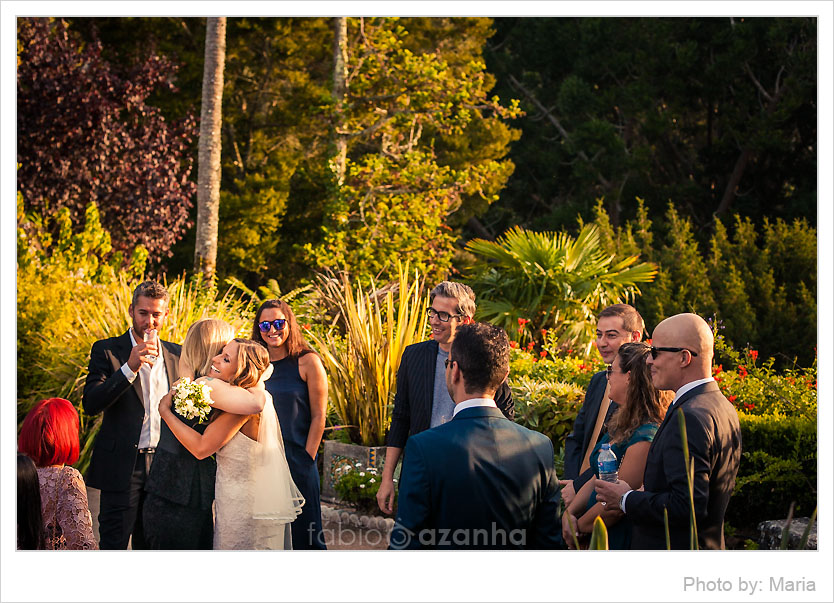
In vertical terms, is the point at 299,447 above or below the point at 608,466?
below

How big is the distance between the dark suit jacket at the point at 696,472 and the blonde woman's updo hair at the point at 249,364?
159 cm

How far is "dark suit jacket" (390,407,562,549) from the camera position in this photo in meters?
2.65

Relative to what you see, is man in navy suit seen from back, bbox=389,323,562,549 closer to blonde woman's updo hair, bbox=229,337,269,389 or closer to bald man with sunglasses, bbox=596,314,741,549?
bald man with sunglasses, bbox=596,314,741,549

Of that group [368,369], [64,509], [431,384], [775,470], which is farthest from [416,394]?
[775,470]

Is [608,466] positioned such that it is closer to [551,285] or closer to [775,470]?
[775,470]

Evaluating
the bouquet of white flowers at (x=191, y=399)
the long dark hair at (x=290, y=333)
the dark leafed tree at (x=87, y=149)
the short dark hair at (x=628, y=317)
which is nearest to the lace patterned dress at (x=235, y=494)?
the bouquet of white flowers at (x=191, y=399)

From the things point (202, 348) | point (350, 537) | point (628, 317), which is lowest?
point (350, 537)

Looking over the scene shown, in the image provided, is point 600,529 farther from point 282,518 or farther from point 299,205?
point 299,205

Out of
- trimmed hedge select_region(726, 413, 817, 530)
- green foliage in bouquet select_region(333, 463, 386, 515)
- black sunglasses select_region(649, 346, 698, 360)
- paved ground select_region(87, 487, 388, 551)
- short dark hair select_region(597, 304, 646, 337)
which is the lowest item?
paved ground select_region(87, 487, 388, 551)

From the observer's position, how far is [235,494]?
141 inches

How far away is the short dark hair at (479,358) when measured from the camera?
9.12ft

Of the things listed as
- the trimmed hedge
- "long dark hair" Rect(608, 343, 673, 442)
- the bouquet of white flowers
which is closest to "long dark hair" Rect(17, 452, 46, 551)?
the bouquet of white flowers

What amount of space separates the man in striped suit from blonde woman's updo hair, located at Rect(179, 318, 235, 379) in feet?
3.10

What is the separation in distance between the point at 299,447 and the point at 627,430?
70.1 inches
